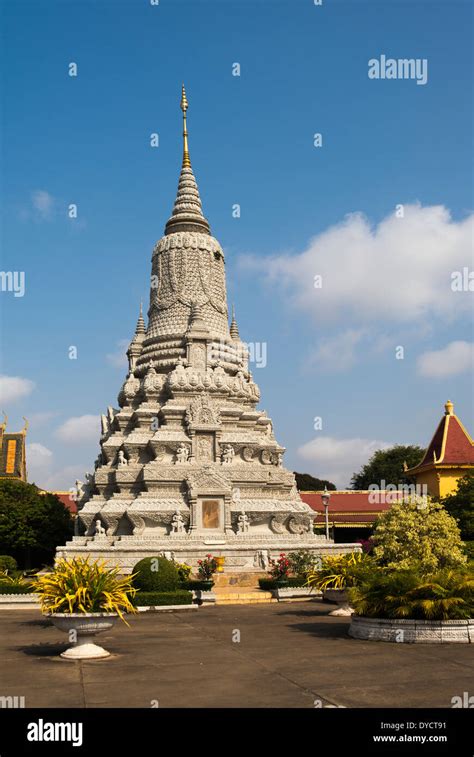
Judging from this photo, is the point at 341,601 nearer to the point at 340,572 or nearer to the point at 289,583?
the point at 340,572

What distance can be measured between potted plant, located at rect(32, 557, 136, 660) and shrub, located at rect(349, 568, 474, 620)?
17.6 feet

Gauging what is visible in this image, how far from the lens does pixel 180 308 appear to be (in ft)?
149

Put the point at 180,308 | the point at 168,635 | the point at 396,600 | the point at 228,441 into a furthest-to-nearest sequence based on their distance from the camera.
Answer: the point at 180,308 → the point at 228,441 → the point at 168,635 → the point at 396,600

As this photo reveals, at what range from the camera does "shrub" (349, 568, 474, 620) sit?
1555 cm

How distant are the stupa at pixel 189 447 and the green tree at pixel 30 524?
11.3 ft

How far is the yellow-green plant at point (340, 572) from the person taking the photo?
68.4ft

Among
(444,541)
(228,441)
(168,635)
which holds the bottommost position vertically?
(168,635)

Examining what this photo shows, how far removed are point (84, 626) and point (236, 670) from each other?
3499 millimetres

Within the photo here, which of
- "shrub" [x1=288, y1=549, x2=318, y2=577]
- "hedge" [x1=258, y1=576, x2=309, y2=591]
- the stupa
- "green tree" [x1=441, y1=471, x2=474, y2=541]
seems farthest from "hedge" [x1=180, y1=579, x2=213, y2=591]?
"green tree" [x1=441, y1=471, x2=474, y2=541]

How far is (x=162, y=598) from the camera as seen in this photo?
24797mm
